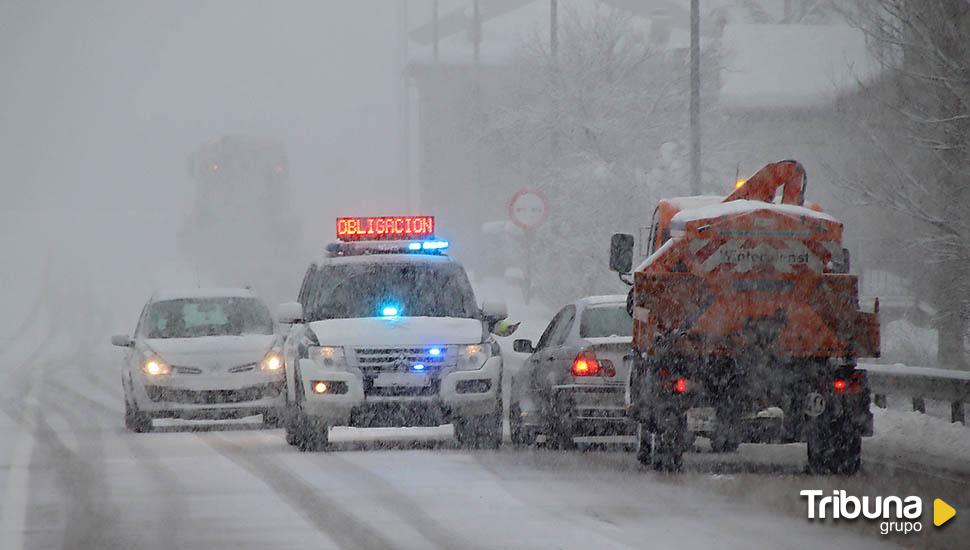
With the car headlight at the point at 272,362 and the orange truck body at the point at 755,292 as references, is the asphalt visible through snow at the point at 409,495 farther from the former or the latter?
the orange truck body at the point at 755,292

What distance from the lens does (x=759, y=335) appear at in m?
15.2

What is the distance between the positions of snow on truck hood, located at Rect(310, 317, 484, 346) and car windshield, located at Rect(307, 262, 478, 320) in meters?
0.34

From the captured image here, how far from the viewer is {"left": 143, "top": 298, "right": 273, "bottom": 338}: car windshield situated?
75.5 ft

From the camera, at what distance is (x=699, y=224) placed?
1539 cm

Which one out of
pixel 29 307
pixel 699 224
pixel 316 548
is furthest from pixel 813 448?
pixel 29 307

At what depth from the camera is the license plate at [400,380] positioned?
1825 cm

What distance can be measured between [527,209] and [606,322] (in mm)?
23624

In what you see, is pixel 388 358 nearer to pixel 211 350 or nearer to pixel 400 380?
pixel 400 380

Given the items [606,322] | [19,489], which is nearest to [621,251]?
[606,322]

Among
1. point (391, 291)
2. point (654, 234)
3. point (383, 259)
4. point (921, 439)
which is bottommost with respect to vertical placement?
point (921, 439)

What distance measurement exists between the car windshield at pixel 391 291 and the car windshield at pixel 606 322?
163cm

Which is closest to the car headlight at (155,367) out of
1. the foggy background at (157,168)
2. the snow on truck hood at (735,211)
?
the snow on truck hood at (735,211)

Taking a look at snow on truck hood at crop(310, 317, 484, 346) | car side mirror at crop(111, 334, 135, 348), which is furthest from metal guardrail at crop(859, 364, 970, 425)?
car side mirror at crop(111, 334, 135, 348)

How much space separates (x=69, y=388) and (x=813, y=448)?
Result: 19.1m
